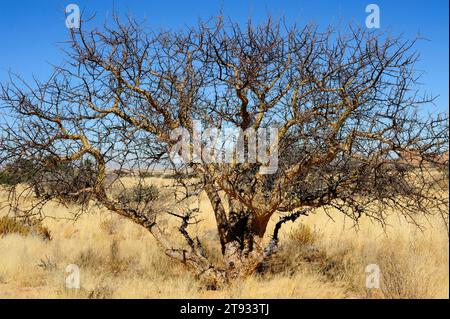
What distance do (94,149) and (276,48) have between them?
9.54ft

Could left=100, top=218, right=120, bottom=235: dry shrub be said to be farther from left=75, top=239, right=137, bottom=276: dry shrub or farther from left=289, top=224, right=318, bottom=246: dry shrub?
left=289, top=224, right=318, bottom=246: dry shrub

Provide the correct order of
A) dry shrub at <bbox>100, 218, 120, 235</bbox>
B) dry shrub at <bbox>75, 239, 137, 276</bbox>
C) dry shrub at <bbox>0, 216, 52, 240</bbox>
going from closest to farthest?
1. dry shrub at <bbox>75, 239, 137, 276</bbox>
2. dry shrub at <bbox>0, 216, 52, 240</bbox>
3. dry shrub at <bbox>100, 218, 120, 235</bbox>

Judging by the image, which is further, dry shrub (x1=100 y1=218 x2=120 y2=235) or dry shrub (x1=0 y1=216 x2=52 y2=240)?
dry shrub (x1=100 y1=218 x2=120 y2=235)

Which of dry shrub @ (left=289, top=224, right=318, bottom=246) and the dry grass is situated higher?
dry shrub @ (left=289, top=224, right=318, bottom=246)

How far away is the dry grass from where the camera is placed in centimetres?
652

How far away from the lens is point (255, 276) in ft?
24.5

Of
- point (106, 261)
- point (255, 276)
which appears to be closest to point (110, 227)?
point (106, 261)

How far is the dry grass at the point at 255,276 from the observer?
6.52 m

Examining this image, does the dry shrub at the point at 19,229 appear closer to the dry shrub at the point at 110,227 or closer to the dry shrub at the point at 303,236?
the dry shrub at the point at 110,227

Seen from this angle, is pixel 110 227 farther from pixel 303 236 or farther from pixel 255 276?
pixel 255 276

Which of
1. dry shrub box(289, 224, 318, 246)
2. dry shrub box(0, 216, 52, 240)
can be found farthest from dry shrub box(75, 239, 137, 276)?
dry shrub box(289, 224, 318, 246)

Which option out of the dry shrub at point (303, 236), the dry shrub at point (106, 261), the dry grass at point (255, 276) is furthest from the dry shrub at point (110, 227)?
the dry shrub at point (303, 236)

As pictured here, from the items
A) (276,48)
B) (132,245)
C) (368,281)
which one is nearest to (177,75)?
(276,48)

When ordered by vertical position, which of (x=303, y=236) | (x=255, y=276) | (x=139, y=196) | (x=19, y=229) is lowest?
(x=255, y=276)
